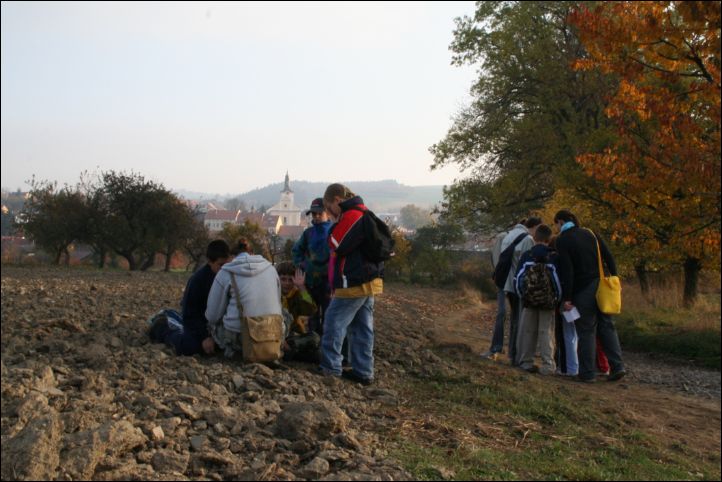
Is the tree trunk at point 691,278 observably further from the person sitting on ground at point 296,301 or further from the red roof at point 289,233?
the red roof at point 289,233

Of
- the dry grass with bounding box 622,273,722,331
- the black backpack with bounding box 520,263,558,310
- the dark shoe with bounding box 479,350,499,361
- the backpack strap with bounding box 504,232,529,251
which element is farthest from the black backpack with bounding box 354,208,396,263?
the dry grass with bounding box 622,273,722,331

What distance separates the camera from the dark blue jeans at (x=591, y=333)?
323 inches

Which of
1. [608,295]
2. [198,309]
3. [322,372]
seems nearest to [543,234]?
[608,295]

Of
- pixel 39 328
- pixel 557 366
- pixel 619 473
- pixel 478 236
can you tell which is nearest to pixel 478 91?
pixel 478 236

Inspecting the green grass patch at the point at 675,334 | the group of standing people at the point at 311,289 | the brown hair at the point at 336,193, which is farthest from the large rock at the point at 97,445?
the green grass patch at the point at 675,334

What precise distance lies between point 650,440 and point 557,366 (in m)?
3.30

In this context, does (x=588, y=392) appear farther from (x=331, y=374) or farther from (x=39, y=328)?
(x=39, y=328)

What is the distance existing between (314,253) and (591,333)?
3.52m

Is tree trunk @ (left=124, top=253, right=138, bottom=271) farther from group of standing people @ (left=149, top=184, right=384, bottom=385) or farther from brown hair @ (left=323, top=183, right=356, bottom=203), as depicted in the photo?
brown hair @ (left=323, top=183, right=356, bottom=203)

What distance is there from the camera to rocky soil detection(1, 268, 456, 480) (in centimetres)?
361

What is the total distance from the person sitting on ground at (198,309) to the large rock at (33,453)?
3266mm

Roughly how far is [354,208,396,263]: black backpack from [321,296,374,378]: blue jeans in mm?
440

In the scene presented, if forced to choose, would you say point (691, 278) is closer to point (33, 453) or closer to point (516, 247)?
point (516, 247)

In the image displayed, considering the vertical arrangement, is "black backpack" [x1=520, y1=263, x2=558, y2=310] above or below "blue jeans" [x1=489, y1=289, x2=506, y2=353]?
above
